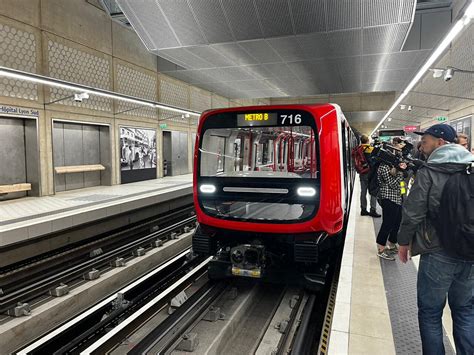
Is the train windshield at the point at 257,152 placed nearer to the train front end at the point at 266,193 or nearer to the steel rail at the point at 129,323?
the train front end at the point at 266,193

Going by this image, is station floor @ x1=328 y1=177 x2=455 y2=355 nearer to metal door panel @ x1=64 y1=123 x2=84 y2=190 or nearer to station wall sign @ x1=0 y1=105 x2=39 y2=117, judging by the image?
station wall sign @ x1=0 y1=105 x2=39 y2=117

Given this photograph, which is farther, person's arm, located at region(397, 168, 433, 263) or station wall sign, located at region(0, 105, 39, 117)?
station wall sign, located at region(0, 105, 39, 117)

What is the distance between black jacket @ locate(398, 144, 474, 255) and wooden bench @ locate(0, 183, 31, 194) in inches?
362

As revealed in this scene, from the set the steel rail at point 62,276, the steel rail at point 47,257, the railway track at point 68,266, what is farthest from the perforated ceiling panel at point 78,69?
the steel rail at point 62,276

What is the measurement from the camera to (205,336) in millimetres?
3527

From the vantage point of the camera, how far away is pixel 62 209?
24.6 ft

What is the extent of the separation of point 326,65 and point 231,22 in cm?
464

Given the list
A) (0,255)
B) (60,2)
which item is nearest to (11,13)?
(60,2)

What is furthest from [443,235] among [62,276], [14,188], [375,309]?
[14,188]

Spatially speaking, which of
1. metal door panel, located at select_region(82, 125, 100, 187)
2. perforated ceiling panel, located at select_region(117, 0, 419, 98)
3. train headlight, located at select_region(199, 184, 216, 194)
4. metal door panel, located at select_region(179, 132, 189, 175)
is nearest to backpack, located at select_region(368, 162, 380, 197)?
train headlight, located at select_region(199, 184, 216, 194)

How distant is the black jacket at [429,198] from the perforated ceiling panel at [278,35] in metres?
5.95

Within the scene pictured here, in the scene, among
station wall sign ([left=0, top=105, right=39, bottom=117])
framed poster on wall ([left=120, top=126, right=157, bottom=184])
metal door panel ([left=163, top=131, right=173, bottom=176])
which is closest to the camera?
station wall sign ([left=0, top=105, right=39, bottom=117])

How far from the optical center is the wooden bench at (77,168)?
33.9 ft

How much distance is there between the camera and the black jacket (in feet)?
7.20
